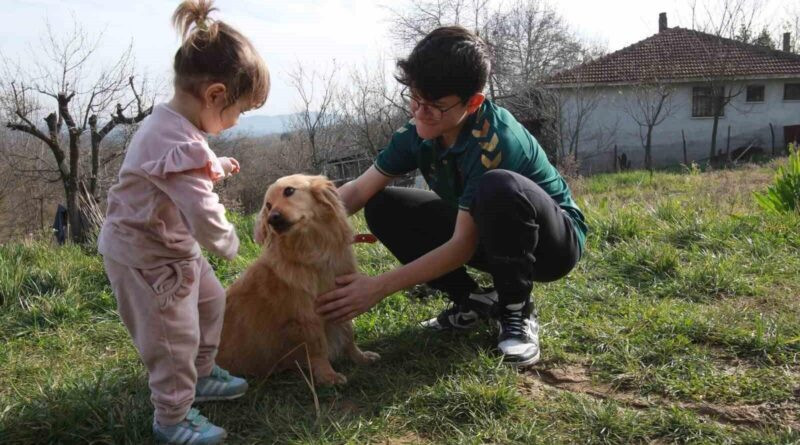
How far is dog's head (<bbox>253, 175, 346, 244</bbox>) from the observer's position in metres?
2.39

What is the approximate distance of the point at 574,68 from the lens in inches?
1020

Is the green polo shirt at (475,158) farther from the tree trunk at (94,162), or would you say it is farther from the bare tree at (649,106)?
the bare tree at (649,106)

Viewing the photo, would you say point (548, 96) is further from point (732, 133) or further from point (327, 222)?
point (327, 222)

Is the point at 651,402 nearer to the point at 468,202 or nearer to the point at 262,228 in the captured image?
the point at 468,202

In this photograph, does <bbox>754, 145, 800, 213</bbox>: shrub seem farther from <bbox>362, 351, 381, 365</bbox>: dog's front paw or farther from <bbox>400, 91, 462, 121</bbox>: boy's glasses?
<bbox>362, 351, 381, 365</bbox>: dog's front paw

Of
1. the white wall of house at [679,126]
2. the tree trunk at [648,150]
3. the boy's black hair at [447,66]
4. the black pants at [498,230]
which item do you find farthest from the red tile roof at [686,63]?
the boy's black hair at [447,66]

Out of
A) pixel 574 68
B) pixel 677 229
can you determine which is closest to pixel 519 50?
pixel 574 68

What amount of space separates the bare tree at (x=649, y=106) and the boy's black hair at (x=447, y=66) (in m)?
24.0

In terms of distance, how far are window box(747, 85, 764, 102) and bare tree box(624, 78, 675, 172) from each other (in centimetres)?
414

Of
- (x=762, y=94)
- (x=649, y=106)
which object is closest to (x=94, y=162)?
(x=649, y=106)

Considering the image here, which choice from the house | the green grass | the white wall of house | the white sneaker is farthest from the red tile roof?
the white sneaker

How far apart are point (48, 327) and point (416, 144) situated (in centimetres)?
242

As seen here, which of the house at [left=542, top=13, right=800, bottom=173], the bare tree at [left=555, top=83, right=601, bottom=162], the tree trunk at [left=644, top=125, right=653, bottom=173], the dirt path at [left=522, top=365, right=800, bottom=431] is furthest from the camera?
the house at [left=542, top=13, right=800, bottom=173]

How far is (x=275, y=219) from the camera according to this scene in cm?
237
